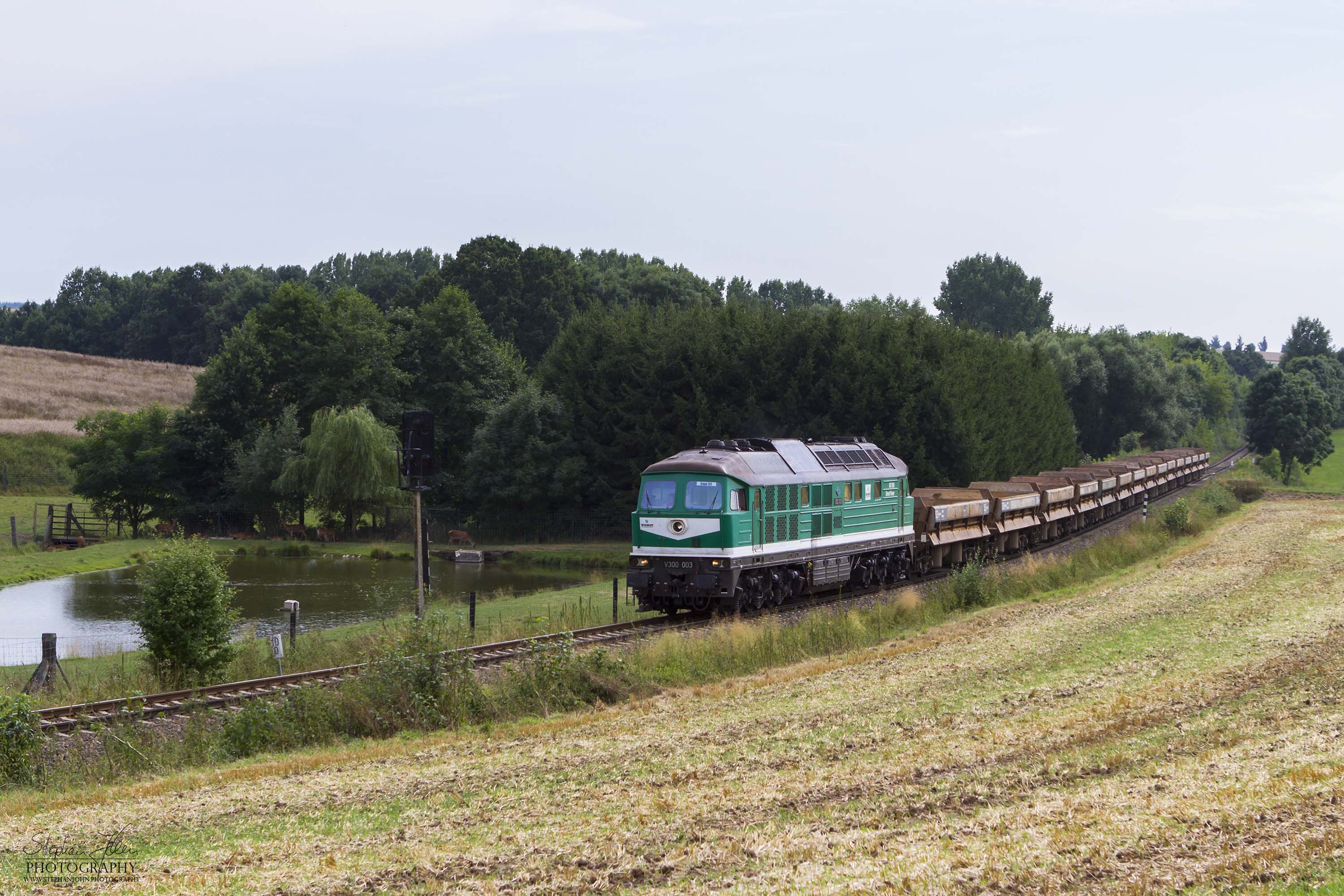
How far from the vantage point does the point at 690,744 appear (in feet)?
46.1

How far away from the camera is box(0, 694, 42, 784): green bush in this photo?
14945 millimetres

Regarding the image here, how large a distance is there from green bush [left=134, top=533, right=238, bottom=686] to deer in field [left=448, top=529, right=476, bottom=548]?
3761 centimetres

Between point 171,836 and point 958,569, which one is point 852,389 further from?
point 171,836

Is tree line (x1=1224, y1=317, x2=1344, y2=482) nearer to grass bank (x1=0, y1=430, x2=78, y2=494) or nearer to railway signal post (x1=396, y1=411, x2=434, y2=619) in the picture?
railway signal post (x1=396, y1=411, x2=434, y2=619)

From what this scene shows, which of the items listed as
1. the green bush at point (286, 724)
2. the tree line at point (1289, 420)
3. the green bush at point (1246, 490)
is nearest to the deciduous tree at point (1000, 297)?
the tree line at point (1289, 420)

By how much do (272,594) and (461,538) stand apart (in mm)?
18186

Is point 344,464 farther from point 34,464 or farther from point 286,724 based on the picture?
point 286,724

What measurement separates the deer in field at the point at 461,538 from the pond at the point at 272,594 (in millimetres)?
3648

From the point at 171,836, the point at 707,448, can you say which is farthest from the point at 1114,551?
the point at 171,836

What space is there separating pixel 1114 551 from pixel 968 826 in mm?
30271

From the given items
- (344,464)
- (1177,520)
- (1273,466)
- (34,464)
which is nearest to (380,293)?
(34,464)

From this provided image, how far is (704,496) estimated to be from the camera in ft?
85.4

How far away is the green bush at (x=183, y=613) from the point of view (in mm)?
20641

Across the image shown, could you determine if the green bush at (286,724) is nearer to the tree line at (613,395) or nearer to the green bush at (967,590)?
the green bush at (967,590)
